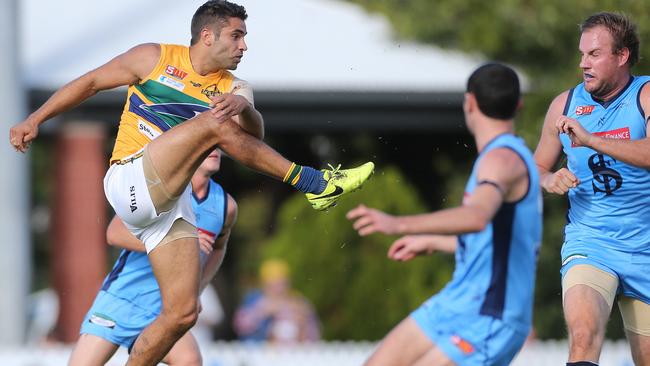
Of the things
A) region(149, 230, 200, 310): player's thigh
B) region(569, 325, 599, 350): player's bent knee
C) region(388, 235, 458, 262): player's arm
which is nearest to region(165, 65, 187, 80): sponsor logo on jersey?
region(149, 230, 200, 310): player's thigh

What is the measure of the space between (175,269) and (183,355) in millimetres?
1027

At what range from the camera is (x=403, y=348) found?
7336 millimetres

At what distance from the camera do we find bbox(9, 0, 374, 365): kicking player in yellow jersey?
721 centimetres

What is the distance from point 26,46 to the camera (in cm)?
1648

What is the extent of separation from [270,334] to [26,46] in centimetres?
541

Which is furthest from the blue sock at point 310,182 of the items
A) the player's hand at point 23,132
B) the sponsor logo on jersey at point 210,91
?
the player's hand at point 23,132

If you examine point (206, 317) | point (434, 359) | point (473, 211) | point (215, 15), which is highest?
point (215, 15)

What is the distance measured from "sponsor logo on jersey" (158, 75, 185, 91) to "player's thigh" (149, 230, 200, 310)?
86cm

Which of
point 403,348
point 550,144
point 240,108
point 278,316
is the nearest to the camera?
point 240,108

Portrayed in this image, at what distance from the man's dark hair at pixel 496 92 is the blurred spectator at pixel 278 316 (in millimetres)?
6410

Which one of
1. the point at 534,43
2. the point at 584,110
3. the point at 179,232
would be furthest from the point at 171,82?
the point at 534,43

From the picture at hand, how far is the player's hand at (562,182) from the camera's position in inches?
279

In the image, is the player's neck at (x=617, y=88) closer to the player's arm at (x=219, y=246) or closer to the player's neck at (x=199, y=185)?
the player's arm at (x=219, y=246)

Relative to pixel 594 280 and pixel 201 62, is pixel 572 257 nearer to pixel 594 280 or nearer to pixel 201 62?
pixel 594 280
